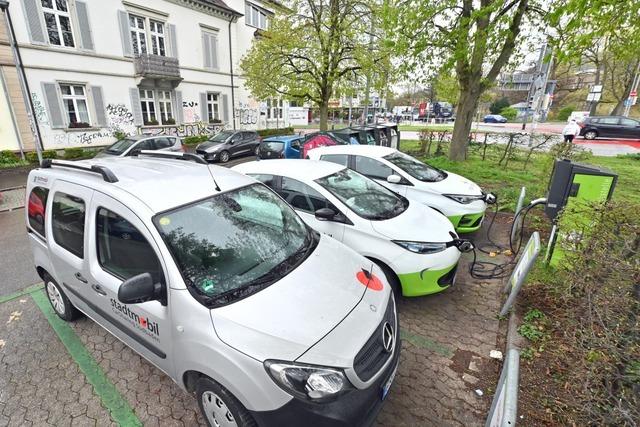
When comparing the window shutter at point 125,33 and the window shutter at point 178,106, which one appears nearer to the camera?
the window shutter at point 125,33

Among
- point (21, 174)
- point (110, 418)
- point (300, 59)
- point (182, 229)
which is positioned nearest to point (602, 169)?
point (182, 229)

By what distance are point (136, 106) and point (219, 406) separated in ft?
59.6

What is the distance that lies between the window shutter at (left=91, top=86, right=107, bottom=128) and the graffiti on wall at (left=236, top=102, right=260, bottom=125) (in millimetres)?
8987

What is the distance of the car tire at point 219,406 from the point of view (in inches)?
72.9

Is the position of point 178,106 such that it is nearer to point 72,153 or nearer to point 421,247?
point 72,153

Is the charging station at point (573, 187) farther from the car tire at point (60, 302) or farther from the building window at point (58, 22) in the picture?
the building window at point (58, 22)

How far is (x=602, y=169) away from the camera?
3965mm

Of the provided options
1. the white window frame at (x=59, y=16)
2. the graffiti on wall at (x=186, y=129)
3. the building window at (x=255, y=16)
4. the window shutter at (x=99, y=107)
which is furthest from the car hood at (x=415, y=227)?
the building window at (x=255, y=16)

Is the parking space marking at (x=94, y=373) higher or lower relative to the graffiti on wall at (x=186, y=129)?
lower

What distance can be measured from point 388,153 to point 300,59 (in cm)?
1126

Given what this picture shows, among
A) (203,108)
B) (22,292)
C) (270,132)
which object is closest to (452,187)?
(22,292)

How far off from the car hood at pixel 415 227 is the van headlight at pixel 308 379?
6.71ft

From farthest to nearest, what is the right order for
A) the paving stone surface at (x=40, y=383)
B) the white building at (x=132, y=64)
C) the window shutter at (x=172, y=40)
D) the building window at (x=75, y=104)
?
the window shutter at (x=172, y=40)
the building window at (x=75, y=104)
the white building at (x=132, y=64)
the paving stone surface at (x=40, y=383)

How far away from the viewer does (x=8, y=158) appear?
1195cm
